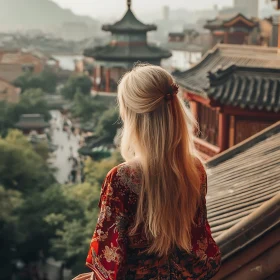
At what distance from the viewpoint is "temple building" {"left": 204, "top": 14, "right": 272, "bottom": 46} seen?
45.8 m

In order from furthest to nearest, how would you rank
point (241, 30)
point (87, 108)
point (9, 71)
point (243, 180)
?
1. point (9, 71)
2. point (241, 30)
3. point (87, 108)
4. point (243, 180)

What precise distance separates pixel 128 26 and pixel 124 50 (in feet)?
Result: 4.19

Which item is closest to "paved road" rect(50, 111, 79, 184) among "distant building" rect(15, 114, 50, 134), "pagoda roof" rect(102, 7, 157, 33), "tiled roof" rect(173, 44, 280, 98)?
"distant building" rect(15, 114, 50, 134)

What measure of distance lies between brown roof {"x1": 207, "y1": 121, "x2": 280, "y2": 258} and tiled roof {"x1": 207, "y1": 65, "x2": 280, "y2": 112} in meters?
2.76

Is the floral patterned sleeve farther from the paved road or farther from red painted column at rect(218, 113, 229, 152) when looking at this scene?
the paved road

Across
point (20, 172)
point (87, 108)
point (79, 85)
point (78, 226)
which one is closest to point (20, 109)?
point (87, 108)

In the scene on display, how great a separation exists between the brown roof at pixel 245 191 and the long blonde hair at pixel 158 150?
1.06 meters

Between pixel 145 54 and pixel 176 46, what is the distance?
37983 mm

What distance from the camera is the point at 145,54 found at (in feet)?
104

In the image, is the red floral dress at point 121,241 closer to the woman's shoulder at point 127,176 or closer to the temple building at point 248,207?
the woman's shoulder at point 127,176

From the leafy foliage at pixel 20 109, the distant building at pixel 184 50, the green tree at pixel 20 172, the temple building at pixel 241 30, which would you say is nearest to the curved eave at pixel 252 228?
the green tree at pixel 20 172

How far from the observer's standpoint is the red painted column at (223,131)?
33.7ft

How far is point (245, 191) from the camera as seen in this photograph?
15.8 feet

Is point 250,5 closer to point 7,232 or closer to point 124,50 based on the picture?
point 124,50
